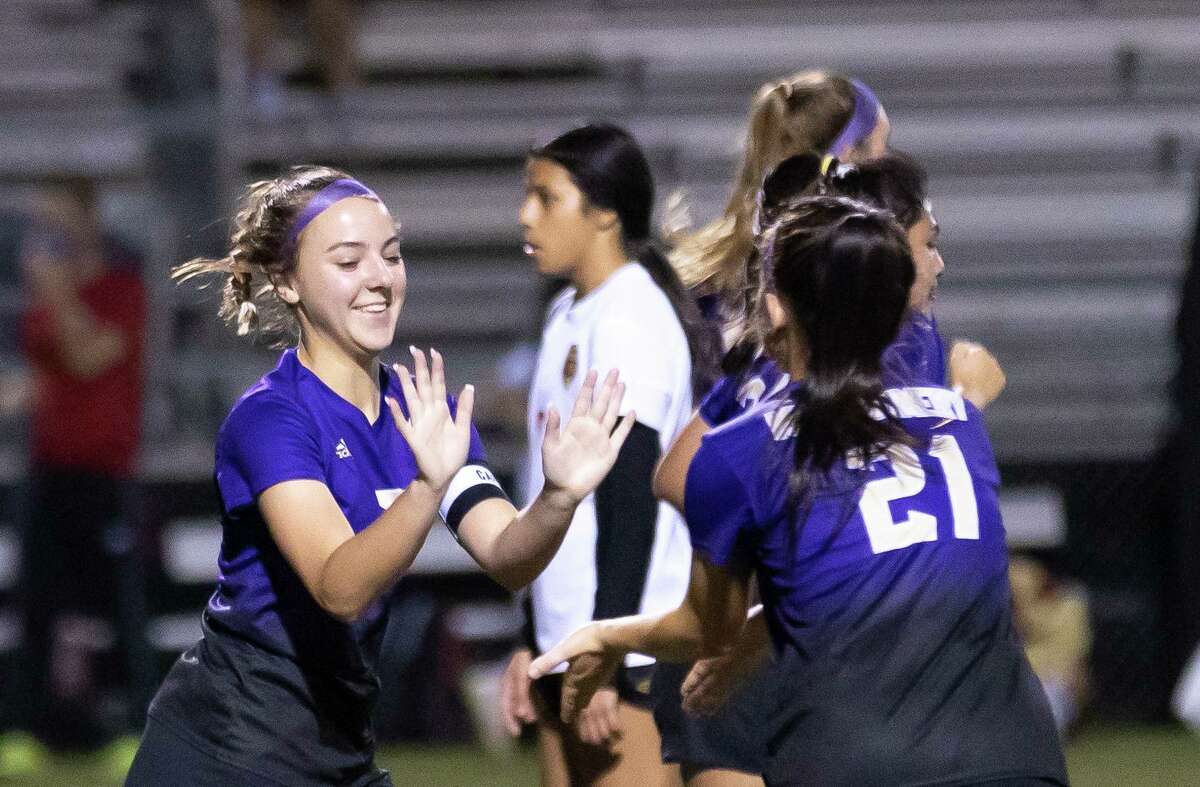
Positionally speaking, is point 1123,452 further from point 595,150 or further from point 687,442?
point 687,442

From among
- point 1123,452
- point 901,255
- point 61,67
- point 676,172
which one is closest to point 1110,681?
point 1123,452

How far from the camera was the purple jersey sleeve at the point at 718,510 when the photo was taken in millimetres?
2471

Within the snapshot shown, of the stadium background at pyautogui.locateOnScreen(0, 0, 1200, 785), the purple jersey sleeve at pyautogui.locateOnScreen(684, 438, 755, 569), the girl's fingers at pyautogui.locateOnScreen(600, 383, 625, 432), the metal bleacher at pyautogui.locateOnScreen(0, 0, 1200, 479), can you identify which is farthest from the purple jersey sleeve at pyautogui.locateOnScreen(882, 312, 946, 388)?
the metal bleacher at pyautogui.locateOnScreen(0, 0, 1200, 479)

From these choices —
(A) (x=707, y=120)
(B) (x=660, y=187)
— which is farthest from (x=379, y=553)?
(A) (x=707, y=120)

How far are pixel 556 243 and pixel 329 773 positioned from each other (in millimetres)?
1444

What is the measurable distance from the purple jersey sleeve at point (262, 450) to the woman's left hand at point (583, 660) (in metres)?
0.46

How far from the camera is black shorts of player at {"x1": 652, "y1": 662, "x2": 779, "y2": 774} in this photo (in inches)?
129

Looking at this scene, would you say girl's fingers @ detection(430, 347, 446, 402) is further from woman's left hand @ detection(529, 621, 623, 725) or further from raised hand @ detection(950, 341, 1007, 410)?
raised hand @ detection(950, 341, 1007, 410)

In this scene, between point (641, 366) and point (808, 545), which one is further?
point (641, 366)

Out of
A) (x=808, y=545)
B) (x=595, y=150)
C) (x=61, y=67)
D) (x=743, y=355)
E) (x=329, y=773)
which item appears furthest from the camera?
(x=61, y=67)

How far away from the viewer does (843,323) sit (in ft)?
8.14

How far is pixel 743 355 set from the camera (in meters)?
3.22

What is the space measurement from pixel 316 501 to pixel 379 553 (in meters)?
0.19

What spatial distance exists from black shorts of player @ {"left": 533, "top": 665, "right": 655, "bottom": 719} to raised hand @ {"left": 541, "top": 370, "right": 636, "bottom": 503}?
1.11 m
